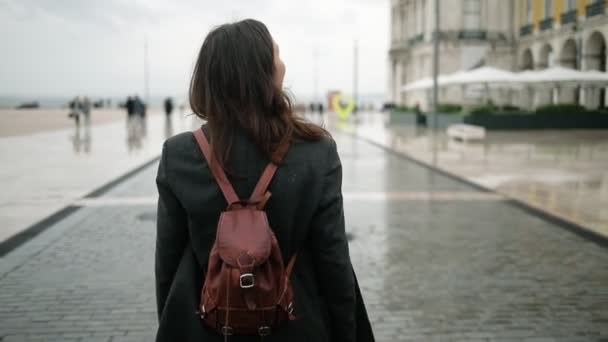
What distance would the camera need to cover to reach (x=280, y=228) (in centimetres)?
216

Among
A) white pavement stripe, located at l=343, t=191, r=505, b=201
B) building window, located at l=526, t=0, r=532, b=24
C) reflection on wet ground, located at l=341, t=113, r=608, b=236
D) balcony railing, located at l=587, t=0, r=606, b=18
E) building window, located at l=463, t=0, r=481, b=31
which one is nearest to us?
reflection on wet ground, located at l=341, t=113, r=608, b=236

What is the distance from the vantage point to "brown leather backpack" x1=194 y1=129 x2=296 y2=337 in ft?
6.20

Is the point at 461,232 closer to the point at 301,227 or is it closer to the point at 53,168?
the point at 301,227

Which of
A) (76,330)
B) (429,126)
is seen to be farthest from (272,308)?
(429,126)

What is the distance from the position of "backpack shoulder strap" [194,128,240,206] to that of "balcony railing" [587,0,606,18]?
1280 inches

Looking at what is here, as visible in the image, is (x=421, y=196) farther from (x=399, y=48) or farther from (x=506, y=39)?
(x=399, y=48)

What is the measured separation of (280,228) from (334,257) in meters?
0.21

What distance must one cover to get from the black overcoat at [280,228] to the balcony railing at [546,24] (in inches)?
1483

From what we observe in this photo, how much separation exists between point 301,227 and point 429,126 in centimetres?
3414

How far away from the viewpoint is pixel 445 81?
3103 cm

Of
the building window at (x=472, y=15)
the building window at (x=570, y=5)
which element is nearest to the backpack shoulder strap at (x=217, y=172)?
the building window at (x=570, y=5)

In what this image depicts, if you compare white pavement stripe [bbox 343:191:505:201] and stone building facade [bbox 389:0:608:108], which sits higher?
stone building facade [bbox 389:0:608:108]

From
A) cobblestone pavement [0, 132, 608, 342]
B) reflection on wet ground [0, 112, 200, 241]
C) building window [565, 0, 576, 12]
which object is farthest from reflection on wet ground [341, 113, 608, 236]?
building window [565, 0, 576, 12]

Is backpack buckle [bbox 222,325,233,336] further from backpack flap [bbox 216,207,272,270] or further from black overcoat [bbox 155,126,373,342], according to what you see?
backpack flap [bbox 216,207,272,270]
